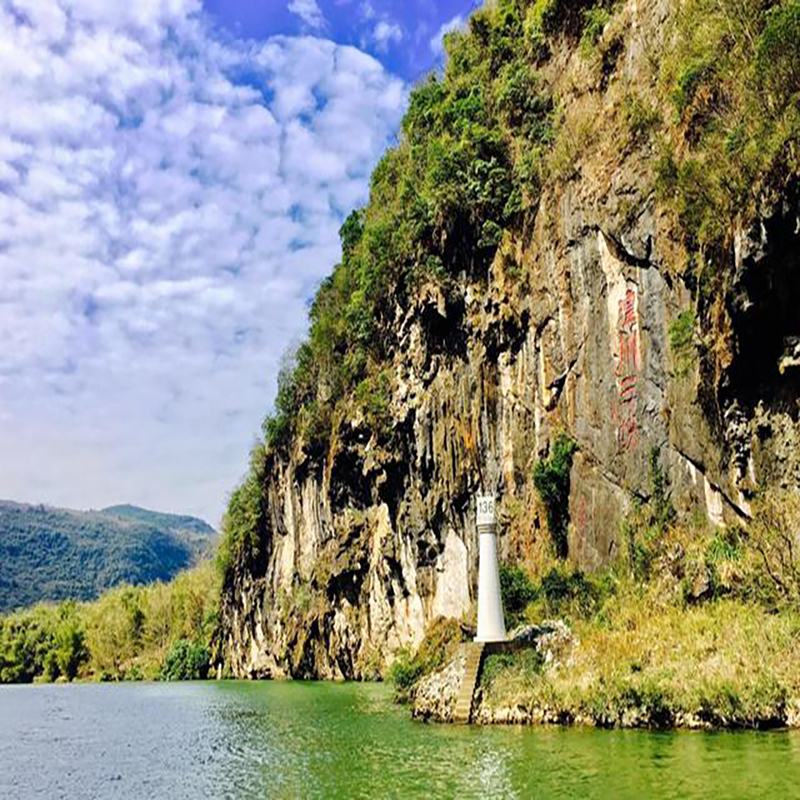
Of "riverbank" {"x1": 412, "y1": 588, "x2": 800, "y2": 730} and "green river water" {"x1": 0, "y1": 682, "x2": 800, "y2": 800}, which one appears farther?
"riverbank" {"x1": 412, "y1": 588, "x2": 800, "y2": 730}

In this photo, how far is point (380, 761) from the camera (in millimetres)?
16484

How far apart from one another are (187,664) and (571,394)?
46.3 metres

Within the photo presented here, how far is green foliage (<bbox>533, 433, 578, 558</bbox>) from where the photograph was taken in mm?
30328

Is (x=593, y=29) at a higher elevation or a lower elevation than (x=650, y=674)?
higher

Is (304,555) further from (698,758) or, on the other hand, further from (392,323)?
(698,758)

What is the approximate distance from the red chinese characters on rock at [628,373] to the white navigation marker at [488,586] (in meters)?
6.58

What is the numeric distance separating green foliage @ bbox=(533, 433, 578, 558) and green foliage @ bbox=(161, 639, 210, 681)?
43231mm

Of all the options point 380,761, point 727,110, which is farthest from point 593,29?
point 380,761

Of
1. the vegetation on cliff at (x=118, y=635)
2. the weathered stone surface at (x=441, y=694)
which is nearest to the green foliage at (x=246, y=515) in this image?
the vegetation on cliff at (x=118, y=635)

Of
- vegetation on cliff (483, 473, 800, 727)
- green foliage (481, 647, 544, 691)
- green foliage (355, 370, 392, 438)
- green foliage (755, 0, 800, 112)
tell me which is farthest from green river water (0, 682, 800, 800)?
green foliage (355, 370, 392, 438)

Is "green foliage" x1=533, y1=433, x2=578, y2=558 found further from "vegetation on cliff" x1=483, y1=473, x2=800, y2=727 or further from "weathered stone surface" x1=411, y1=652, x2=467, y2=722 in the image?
"weathered stone surface" x1=411, y1=652, x2=467, y2=722

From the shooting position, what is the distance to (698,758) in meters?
14.2

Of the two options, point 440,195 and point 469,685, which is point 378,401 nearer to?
point 440,195

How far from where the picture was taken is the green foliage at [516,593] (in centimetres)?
2915
